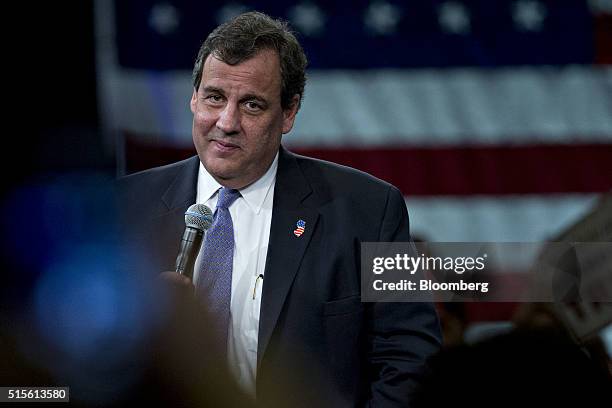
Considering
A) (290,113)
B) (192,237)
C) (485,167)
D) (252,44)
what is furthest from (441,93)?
(192,237)

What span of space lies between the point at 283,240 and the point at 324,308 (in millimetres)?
135

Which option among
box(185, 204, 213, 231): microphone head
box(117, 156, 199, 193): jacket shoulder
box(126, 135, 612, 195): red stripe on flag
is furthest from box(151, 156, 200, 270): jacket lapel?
box(126, 135, 612, 195): red stripe on flag

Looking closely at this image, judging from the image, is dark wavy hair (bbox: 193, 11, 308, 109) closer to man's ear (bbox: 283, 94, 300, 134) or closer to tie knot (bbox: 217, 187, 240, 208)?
man's ear (bbox: 283, 94, 300, 134)

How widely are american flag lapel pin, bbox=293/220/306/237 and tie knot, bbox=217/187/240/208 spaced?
12 centimetres

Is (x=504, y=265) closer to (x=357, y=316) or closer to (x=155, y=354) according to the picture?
(x=357, y=316)

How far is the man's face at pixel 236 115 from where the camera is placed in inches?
61.5

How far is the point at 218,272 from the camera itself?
5.04 feet

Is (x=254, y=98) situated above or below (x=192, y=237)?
above

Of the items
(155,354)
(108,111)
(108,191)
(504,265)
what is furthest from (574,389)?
(108,111)

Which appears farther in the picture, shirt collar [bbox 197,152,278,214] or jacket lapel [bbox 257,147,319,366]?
shirt collar [bbox 197,152,278,214]

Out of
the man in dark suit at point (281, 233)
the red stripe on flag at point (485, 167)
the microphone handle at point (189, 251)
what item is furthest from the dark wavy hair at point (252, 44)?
the red stripe on flag at point (485, 167)

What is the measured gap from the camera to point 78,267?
1534 millimetres

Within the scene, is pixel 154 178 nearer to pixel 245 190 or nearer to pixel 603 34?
pixel 245 190

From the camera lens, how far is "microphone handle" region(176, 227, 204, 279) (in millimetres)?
1344
